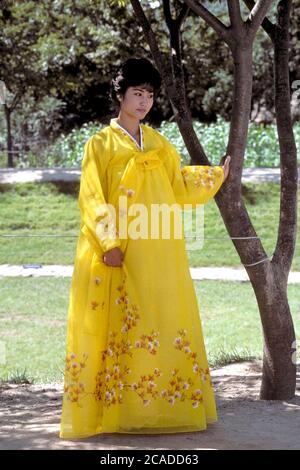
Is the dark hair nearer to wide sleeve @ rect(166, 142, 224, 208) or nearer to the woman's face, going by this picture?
the woman's face

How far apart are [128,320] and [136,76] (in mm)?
1155

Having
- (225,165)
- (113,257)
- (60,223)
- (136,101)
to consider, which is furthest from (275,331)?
(60,223)

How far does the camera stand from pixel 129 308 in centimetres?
450

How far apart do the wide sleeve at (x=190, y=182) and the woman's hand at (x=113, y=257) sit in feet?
1.64

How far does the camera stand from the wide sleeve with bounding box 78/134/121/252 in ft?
14.6

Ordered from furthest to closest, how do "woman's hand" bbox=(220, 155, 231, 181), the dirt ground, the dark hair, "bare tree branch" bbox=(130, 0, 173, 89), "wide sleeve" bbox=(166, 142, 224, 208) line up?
"bare tree branch" bbox=(130, 0, 173, 89), "woman's hand" bbox=(220, 155, 231, 181), "wide sleeve" bbox=(166, 142, 224, 208), the dark hair, the dirt ground

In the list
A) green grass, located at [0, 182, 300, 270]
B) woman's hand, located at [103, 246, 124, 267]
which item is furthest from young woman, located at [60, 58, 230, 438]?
green grass, located at [0, 182, 300, 270]

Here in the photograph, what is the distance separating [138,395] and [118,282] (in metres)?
0.54

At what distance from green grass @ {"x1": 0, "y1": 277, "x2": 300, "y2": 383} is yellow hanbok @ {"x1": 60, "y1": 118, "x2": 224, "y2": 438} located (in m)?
2.56

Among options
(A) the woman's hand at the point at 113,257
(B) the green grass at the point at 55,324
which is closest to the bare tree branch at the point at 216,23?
(A) the woman's hand at the point at 113,257

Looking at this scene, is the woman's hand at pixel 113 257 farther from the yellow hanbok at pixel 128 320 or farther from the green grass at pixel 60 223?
the green grass at pixel 60 223

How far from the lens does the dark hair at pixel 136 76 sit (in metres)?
4.59

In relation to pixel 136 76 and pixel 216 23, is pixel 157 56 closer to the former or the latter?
pixel 216 23
